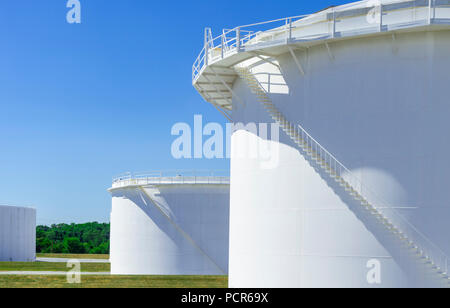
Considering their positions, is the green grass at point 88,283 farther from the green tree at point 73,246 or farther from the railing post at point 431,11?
the green tree at point 73,246

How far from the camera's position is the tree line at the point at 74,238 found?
8388cm

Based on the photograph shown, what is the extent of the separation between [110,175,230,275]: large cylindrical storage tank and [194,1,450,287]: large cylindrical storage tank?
17.7 meters

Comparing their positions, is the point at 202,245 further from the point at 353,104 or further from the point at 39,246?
the point at 39,246

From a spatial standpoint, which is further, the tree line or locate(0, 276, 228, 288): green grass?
the tree line

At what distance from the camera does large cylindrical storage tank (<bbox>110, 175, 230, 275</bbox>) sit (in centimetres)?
3869

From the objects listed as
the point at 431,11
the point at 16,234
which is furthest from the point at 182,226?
the point at 16,234

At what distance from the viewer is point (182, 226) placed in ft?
128

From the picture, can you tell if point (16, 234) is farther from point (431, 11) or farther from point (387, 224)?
point (431, 11)

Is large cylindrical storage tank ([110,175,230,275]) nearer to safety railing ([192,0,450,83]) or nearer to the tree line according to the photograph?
safety railing ([192,0,450,83])

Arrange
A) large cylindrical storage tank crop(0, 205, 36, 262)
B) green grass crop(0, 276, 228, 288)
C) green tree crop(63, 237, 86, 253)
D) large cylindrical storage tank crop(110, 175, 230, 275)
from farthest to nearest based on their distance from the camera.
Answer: green tree crop(63, 237, 86, 253), large cylindrical storage tank crop(0, 205, 36, 262), large cylindrical storage tank crop(110, 175, 230, 275), green grass crop(0, 276, 228, 288)

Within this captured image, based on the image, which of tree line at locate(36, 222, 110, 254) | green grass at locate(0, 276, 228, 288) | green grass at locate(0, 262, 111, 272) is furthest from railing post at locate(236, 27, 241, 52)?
tree line at locate(36, 222, 110, 254)

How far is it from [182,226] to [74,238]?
52.7 meters

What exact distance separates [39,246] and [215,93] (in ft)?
216
